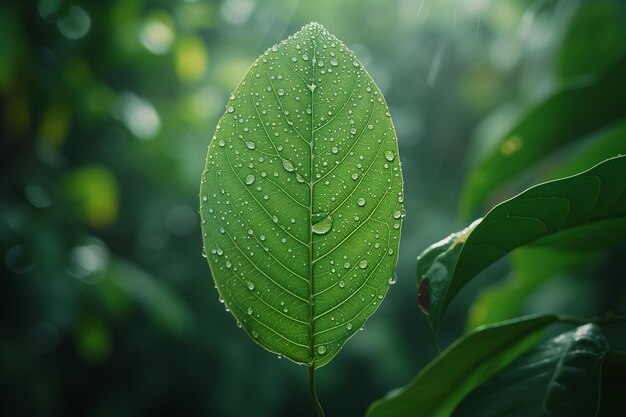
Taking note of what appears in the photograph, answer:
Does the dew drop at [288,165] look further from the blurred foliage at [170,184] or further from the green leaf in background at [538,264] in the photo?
the blurred foliage at [170,184]

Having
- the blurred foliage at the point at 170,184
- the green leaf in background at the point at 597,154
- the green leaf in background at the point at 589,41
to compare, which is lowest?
the blurred foliage at the point at 170,184

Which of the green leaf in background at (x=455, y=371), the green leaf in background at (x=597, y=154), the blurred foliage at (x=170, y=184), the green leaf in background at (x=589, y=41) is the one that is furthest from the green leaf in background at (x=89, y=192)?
the green leaf in background at (x=455, y=371)

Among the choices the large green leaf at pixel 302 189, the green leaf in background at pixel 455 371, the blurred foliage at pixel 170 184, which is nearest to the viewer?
the large green leaf at pixel 302 189

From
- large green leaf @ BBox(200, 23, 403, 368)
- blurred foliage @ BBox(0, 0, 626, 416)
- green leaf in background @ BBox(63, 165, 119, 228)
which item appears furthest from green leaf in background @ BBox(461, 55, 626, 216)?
green leaf in background @ BBox(63, 165, 119, 228)

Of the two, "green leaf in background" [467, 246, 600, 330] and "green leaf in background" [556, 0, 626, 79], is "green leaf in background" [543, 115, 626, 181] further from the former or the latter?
"green leaf in background" [556, 0, 626, 79]

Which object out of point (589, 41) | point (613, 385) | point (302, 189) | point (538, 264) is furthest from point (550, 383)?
point (589, 41)
